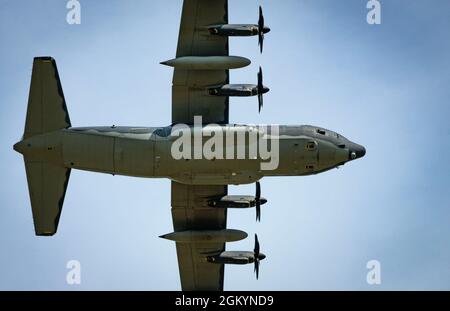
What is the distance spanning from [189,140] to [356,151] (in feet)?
30.5

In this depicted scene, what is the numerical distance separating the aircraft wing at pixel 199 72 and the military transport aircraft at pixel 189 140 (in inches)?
2.2

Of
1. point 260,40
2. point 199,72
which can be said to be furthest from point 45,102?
point 260,40

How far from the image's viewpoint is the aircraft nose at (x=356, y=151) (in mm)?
54031

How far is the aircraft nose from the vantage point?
2127 inches

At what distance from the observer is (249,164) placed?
53281 millimetres

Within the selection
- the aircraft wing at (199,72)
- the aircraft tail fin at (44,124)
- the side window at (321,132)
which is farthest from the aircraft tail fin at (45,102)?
the side window at (321,132)

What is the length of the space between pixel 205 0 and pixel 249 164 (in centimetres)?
953

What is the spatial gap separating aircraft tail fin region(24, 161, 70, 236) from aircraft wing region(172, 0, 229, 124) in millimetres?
7273

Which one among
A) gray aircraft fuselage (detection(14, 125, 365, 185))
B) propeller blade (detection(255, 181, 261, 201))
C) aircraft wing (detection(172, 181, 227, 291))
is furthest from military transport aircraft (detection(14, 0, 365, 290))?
aircraft wing (detection(172, 181, 227, 291))

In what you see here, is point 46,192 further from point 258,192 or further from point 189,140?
point 258,192

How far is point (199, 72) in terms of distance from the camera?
180ft

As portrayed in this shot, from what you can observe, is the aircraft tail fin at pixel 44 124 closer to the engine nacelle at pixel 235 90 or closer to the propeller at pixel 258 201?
the engine nacelle at pixel 235 90

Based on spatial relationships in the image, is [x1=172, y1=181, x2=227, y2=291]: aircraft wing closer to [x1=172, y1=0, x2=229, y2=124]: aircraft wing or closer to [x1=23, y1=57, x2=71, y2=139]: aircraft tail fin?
[x1=172, y1=0, x2=229, y2=124]: aircraft wing

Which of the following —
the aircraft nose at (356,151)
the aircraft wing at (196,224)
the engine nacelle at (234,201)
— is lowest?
the aircraft wing at (196,224)
